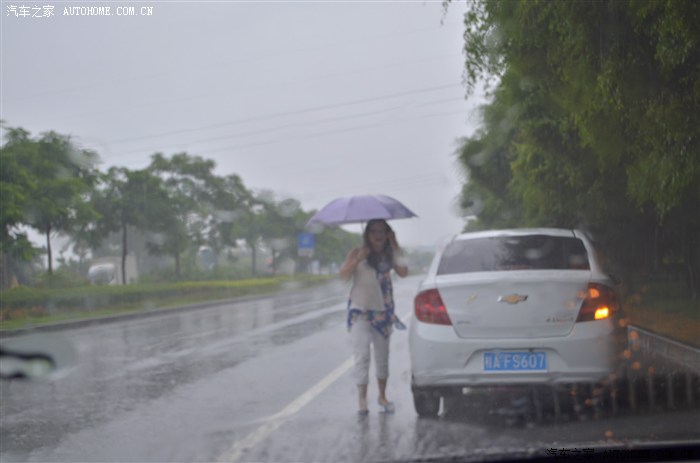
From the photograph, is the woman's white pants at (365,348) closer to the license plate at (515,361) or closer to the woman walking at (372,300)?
the woman walking at (372,300)

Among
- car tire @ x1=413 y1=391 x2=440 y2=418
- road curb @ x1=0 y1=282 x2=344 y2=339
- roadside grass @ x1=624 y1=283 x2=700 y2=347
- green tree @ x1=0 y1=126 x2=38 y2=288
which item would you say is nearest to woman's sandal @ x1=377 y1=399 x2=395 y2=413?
car tire @ x1=413 y1=391 x2=440 y2=418

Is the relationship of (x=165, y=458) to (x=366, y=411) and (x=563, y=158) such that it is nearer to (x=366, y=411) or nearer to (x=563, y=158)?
(x=366, y=411)

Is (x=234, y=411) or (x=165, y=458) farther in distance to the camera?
(x=234, y=411)

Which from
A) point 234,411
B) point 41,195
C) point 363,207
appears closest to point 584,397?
point 363,207

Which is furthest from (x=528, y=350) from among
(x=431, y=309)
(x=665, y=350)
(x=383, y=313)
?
(x=665, y=350)

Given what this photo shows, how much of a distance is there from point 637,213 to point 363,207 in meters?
9.50

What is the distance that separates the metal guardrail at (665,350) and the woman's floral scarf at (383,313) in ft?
11.5

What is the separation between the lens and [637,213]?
15047mm

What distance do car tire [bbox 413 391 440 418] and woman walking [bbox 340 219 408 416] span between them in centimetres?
40

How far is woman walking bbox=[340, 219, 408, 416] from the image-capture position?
6.70 meters

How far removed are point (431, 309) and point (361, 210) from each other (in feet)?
4.37

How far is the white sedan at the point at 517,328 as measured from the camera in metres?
5.87

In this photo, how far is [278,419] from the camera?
22.1 feet

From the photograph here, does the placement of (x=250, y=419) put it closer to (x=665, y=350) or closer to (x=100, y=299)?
(x=665, y=350)
